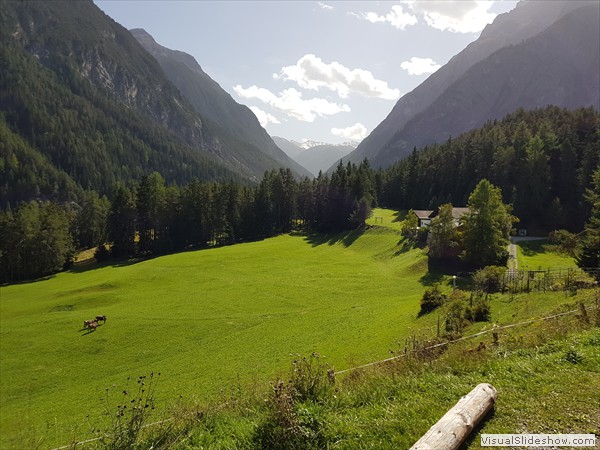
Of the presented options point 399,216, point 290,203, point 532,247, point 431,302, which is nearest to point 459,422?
point 431,302

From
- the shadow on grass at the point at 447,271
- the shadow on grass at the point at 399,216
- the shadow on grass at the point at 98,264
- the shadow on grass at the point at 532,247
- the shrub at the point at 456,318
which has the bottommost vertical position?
the shadow on grass at the point at 98,264

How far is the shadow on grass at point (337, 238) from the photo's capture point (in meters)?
95.7

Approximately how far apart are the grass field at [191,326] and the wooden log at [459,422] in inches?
246

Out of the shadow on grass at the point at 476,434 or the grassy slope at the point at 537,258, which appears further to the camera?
the grassy slope at the point at 537,258

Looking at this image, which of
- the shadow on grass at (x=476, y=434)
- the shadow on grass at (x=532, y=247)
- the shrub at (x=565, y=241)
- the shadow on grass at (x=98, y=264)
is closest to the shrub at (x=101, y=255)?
the shadow on grass at (x=98, y=264)

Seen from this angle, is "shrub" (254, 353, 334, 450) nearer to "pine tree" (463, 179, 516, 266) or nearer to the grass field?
the grass field

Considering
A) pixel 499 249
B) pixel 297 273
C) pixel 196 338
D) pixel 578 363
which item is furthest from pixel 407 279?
pixel 578 363

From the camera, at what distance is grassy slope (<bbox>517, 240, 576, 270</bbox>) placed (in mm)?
58366

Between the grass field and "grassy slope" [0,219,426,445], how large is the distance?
0.15 metres

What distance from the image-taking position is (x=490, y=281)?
3819 cm

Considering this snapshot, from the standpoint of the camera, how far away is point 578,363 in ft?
36.6

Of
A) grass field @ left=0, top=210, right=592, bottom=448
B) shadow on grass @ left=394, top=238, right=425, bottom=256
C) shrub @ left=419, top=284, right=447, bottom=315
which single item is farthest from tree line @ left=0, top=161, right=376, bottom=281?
shrub @ left=419, top=284, right=447, bottom=315

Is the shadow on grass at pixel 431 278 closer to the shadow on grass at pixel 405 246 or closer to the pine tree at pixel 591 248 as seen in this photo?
the shadow on grass at pixel 405 246

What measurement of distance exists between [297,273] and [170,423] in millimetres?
55181
